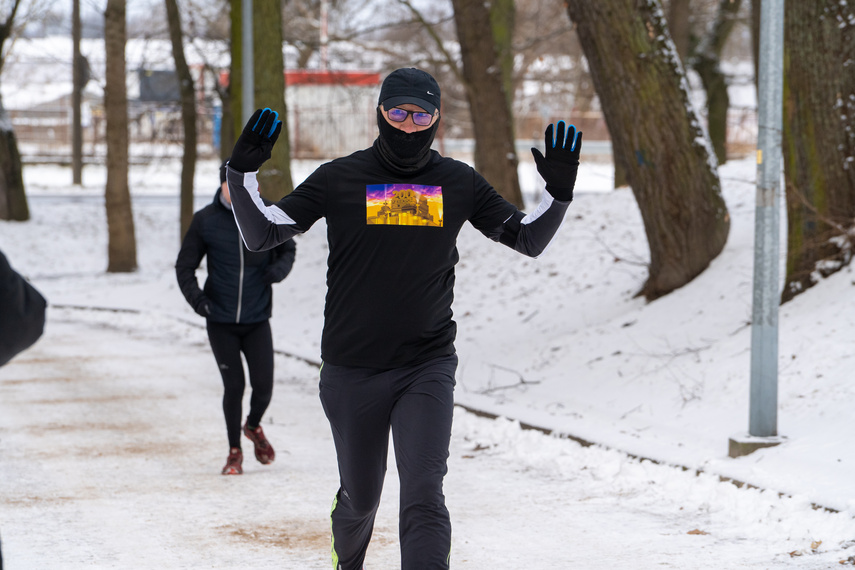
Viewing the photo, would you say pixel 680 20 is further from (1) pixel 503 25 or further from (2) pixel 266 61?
(2) pixel 266 61

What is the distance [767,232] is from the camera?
23.5 ft

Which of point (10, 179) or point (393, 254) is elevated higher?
point (10, 179)

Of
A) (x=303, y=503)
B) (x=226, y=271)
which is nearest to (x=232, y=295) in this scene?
(x=226, y=271)

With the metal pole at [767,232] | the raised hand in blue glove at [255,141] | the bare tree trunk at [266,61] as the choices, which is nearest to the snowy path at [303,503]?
the metal pole at [767,232]

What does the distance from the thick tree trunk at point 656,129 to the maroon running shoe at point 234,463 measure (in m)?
5.30

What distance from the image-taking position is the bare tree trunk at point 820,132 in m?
9.09

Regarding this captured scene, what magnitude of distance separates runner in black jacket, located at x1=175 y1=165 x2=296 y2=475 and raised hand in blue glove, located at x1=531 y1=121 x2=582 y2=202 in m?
3.14

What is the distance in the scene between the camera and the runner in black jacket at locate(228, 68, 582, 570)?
13.1ft

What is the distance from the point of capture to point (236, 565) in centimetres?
524

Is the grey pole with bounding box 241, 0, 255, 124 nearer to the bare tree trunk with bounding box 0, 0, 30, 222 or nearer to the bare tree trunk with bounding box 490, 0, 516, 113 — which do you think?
the bare tree trunk with bounding box 490, 0, 516, 113

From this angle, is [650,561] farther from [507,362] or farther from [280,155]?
[280,155]

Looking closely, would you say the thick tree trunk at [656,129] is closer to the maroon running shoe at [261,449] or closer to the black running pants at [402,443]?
the maroon running shoe at [261,449]

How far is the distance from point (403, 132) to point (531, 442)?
173 inches

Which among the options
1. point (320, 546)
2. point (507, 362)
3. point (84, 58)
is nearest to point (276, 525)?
point (320, 546)
